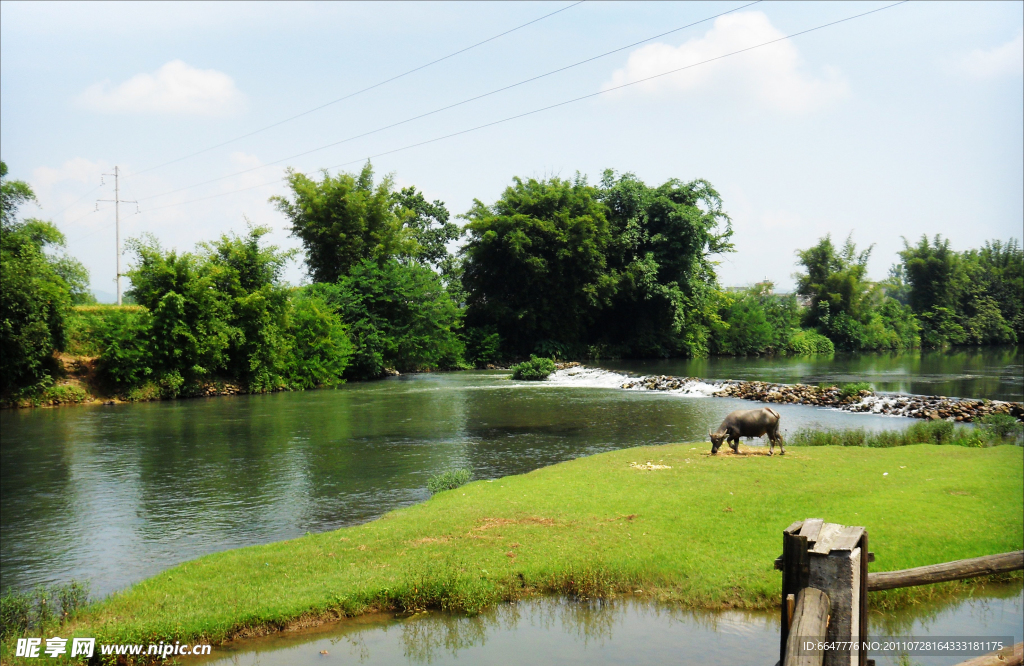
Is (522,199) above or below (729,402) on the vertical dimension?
above

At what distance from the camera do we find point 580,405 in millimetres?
27266

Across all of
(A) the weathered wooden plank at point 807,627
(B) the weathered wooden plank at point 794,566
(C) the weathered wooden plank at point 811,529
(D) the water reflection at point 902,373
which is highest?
(C) the weathered wooden plank at point 811,529

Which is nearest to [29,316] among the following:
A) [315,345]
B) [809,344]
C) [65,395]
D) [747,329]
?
[65,395]

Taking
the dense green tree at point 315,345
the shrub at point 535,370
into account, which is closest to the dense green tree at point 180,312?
the dense green tree at point 315,345

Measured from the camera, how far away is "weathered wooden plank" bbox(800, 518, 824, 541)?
407 cm

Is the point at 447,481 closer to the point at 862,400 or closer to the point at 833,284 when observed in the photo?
the point at 862,400

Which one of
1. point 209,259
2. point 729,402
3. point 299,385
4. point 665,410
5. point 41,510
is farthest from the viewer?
point 299,385

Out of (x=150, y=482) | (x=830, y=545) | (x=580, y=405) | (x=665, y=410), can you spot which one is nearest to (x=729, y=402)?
(x=665, y=410)

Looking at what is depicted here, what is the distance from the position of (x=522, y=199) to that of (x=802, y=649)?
51.1m

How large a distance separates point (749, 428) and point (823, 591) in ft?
37.6

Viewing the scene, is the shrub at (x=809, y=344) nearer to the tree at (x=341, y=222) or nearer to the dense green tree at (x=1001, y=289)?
the dense green tree at (x=1001, y=289)

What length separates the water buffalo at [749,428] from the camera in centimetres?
1471

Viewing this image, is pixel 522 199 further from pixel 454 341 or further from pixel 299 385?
pixel 299 385

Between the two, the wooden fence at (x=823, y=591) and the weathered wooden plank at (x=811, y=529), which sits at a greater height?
the weathered wooden plank at (x=811, y=529)
